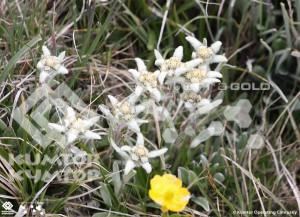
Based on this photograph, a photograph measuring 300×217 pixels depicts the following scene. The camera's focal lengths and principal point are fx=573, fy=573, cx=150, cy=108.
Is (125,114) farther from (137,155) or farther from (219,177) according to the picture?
(219,177)

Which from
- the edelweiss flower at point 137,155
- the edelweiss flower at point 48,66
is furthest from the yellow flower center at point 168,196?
the edelweiss flower at point 48,66

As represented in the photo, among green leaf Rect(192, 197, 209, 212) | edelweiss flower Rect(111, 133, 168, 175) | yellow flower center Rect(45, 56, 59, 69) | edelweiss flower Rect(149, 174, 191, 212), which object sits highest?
yellow flower center Rect(45, 56, 59, 69)

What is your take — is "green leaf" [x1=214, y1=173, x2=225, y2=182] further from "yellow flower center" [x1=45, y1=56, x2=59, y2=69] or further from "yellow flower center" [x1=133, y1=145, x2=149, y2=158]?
"yellow flower center" [x1=45, y1=56, x2=59, y2=69]

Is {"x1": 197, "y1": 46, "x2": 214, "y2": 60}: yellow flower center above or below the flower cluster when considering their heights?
above

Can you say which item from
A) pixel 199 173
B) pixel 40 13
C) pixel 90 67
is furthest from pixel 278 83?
pixel 40 13

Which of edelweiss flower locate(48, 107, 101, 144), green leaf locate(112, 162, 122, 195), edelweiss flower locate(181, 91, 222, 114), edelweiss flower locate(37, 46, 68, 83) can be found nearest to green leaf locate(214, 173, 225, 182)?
edelweiss flower locate(181, 91, 222, 114)

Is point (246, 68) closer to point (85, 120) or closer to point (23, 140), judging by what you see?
point (85, 120)
